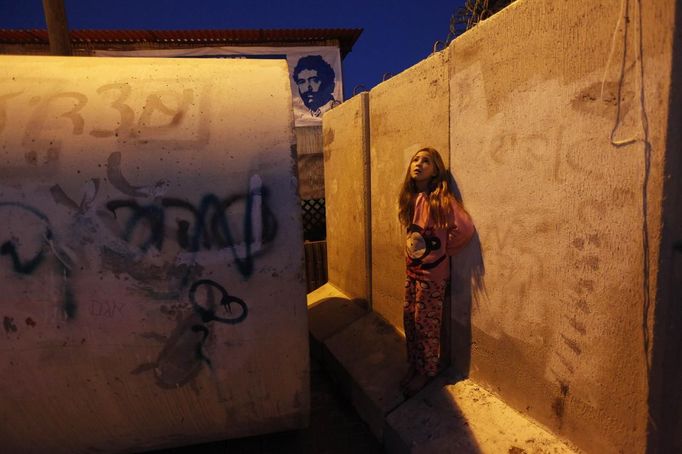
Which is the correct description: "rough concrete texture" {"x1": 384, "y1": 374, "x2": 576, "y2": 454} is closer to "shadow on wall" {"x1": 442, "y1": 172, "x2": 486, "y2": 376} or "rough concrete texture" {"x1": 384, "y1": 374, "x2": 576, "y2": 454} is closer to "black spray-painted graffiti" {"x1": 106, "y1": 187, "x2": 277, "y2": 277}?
"shadow on wall" {"x1": 442, "y1": 172, "x2": 486, "y2": 376}

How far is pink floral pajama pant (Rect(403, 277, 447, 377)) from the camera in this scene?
105 inches

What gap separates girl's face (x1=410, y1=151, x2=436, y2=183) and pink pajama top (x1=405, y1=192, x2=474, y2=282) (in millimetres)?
113

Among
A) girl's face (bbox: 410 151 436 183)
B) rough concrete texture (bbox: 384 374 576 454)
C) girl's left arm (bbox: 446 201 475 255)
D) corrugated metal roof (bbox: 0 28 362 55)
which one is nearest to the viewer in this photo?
rough concrete texture (bbox: 384 374 576 454)

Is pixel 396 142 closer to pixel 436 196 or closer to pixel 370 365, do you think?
pixel 436 196

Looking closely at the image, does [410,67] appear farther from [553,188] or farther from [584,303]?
[584,303]

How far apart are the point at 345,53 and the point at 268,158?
9.22 meters

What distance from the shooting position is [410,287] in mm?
2805

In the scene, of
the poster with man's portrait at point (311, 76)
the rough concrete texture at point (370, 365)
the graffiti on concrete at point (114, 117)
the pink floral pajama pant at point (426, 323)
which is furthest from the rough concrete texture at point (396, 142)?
the poster with man's portrait at point (311, 76)

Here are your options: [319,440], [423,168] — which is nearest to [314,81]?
[423,168]

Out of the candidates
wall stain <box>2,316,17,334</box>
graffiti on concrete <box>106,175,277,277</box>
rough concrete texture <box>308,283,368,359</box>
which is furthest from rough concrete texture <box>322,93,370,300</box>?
wall stain <box>2,316,17,334</box>

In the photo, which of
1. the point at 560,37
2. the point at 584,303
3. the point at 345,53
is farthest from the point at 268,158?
the point at 345,53

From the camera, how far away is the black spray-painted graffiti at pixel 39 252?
70.5 inches

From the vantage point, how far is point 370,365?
321cm

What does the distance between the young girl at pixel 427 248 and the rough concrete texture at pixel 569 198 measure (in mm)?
134
